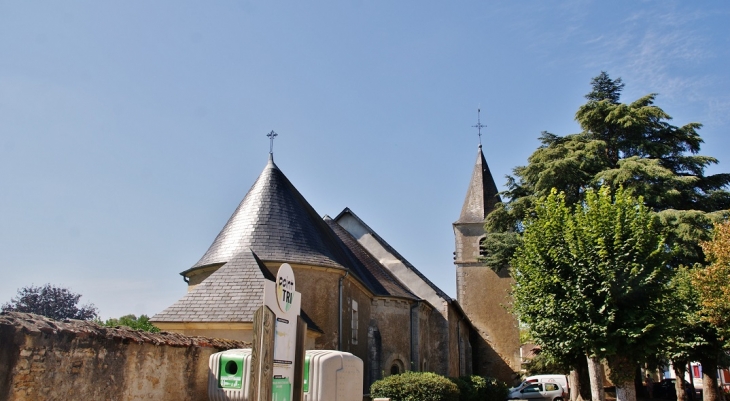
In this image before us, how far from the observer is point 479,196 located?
35.2m

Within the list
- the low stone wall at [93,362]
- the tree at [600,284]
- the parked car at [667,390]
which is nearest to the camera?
the low stone wall at [93,362]

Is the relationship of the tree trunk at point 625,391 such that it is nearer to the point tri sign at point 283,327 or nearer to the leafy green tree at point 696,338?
the leafy green tree at point 696,338

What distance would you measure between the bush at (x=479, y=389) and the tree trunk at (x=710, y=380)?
23.5 feet

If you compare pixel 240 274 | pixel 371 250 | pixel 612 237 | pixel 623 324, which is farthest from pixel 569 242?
pixel 371 250

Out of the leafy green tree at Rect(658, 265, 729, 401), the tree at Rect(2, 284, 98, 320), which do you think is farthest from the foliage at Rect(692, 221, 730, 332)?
the tree at Rect(2, 284, 98, 320)

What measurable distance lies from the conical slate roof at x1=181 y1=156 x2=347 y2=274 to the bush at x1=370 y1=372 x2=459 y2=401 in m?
3.86

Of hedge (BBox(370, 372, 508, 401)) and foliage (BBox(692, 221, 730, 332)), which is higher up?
foliage (BBox(692, 221, 730, 332))

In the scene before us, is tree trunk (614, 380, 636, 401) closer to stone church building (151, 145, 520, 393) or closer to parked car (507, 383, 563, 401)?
stone church building (151, 145, 520, 393)

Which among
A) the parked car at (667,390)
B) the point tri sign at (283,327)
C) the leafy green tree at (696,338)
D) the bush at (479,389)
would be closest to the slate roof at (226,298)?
the bush at (479,389)

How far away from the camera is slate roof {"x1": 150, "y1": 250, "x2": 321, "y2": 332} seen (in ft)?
43.4

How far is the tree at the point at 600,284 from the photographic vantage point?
45.6ft

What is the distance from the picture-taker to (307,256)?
57.4 feet

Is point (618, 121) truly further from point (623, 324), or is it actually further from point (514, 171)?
point (623, 324)

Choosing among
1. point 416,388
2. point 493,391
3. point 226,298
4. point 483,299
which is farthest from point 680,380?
point 226,298
